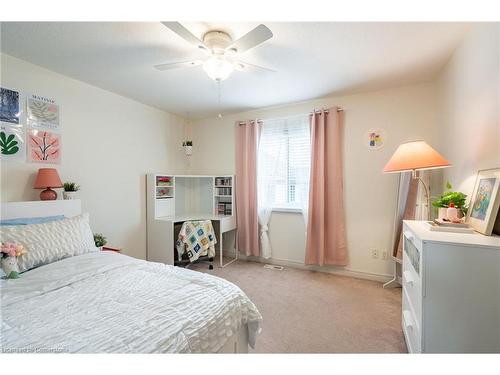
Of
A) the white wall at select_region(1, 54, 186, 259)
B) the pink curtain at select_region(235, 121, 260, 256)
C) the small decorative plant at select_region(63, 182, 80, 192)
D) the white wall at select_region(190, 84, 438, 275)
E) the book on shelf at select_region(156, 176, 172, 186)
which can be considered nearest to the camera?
the white wall at select_region(1, 54, 186, 259)

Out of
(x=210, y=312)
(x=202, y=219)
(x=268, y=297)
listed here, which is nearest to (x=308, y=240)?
(x=268, y=297)

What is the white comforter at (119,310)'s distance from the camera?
853 millimetres

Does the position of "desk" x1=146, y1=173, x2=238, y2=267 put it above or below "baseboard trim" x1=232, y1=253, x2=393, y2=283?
above

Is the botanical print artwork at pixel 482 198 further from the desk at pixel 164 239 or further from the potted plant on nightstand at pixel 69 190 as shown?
the potted plant on nightstand at pixel 69 190

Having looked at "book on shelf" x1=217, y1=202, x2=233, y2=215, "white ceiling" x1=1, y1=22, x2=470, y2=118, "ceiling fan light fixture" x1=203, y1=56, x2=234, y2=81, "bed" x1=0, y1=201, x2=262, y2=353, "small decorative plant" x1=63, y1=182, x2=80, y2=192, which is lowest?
"bed" x1=0, y1=201, x2=262, y2=353

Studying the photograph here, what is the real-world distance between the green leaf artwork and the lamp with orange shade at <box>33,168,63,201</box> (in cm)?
25

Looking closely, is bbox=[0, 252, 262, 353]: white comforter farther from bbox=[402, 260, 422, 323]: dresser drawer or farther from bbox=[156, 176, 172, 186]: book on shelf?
bbox=[156, 176, 172, 186]: book on shelf

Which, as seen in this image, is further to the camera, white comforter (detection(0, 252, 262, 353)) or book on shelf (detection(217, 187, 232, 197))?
book on shelf (detection(217, 187, 232, 197))

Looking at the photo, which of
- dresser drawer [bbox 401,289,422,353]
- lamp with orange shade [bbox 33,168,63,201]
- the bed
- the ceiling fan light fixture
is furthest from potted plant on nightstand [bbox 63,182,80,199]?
dresser drawer [bbox 401,289,422,353]

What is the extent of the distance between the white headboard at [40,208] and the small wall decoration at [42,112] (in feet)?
2.48

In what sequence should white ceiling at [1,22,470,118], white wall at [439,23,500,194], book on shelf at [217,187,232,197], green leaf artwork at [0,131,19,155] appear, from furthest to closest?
book on shelf at [217,187,232,197] → green leaf artwork at [0,131,19,155] → white ceiling at [1,22,470,118] → white wall at [439,23,500,194]

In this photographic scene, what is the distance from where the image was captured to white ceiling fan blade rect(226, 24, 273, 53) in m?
1.32

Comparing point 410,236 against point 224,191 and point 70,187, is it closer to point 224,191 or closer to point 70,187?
point 224,191
